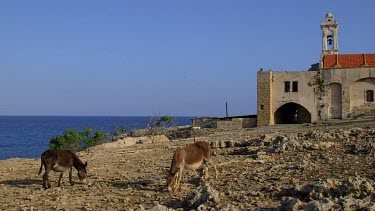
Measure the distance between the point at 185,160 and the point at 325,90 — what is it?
36359 mm

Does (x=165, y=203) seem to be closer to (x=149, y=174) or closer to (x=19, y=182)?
(x=149, y=174)

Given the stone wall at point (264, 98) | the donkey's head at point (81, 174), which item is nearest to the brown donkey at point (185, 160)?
the donkey's head at point (81, 174)

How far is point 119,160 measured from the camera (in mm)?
19141

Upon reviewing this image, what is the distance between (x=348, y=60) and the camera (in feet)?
155

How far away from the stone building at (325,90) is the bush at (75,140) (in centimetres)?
1480

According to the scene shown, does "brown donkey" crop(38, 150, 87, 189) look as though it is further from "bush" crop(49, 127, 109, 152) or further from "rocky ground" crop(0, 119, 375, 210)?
"bush" crop(49, 127, 109, 152)

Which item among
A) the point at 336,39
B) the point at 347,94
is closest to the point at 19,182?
the point at 347,94

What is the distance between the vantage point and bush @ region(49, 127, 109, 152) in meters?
39.1

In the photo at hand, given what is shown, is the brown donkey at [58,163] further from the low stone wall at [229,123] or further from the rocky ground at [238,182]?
the low stone wall at [229,123]

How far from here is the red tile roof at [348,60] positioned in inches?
1821

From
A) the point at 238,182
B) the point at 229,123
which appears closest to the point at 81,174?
the point at 238,182

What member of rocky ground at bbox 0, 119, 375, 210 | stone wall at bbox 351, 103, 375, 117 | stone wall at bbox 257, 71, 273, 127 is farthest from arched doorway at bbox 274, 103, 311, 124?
rocky ground at bbox 0, 119, 375, 210

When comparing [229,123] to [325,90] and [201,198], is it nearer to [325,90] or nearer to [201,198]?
[325,90]

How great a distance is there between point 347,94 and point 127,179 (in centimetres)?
3515
